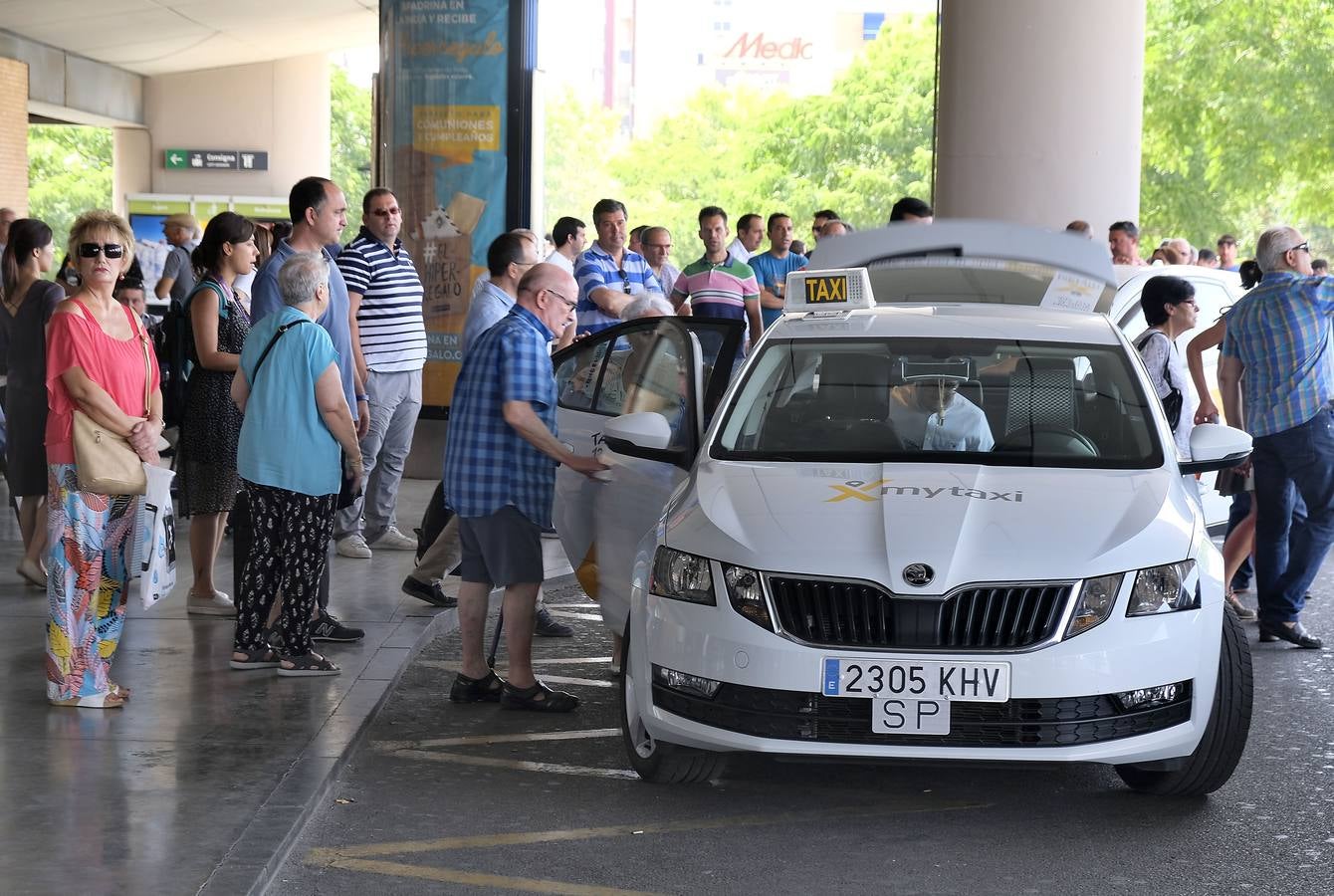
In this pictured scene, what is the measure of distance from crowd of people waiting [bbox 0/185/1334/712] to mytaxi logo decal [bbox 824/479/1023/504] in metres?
1.18

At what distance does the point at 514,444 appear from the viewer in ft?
21.3

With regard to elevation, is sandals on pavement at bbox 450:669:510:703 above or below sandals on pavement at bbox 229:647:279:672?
below

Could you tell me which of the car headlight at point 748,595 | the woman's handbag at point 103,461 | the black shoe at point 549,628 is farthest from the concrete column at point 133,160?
the car headlight at point 748,595

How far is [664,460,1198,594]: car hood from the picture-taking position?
4.98 metres

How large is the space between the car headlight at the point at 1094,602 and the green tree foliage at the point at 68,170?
78127mm

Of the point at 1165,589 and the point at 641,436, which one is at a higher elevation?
the point at 641,436

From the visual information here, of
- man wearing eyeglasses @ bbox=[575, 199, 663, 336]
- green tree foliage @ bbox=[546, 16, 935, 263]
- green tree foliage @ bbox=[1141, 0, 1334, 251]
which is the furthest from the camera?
green tree foliage @ bbox=[546, 16, 935, 263]

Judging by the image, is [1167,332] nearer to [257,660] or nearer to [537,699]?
[537,699]

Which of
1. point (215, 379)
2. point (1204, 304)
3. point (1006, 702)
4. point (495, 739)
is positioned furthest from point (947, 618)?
point (1204, 304)

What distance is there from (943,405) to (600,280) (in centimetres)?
561

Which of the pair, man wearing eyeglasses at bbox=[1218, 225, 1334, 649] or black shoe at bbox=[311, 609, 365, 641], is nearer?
black shoe at bbox=[311, 609, 365, 641]

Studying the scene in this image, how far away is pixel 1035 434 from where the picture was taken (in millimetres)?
5934

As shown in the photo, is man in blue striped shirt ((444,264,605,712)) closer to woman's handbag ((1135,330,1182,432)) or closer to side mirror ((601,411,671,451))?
side mirror ((601,411,671,451))

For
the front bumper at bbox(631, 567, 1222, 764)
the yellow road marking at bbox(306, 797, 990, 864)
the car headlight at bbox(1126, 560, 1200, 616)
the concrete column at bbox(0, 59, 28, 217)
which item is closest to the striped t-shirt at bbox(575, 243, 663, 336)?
the yellow road marking at bbox(306, 797, 990, 864)
